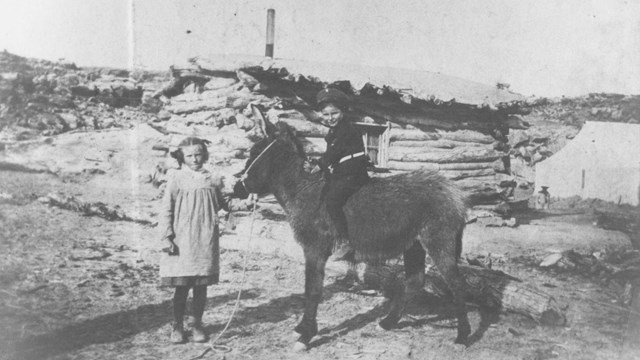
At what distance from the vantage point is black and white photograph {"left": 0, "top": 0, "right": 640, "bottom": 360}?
4195 mm

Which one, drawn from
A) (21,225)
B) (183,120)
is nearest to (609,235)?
(183,120)

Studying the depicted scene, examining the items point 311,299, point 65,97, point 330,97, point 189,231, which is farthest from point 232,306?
point 65,97

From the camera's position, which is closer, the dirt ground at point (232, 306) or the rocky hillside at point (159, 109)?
the dirt ground at point (232, 306)

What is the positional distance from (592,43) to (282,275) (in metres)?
6.90

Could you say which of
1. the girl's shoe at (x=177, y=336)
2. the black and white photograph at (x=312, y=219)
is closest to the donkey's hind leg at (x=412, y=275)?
the black and white photograph at (x=312, y=219)

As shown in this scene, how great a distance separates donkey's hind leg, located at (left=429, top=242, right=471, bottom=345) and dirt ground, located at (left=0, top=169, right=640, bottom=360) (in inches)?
7.7

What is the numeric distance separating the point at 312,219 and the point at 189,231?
129 centimetres

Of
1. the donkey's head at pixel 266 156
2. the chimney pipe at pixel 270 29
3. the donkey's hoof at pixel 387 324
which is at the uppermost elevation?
the chimney pipe at pixel 270 29

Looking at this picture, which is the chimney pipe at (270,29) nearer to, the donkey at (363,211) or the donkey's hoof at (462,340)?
the donkey at (363,211)

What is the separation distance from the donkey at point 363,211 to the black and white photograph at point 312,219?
17 mm

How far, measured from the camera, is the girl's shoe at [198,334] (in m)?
4.07

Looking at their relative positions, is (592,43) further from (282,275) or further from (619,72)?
(282,275)

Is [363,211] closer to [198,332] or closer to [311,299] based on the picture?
[311,299]

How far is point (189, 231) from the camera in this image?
13.0ft
